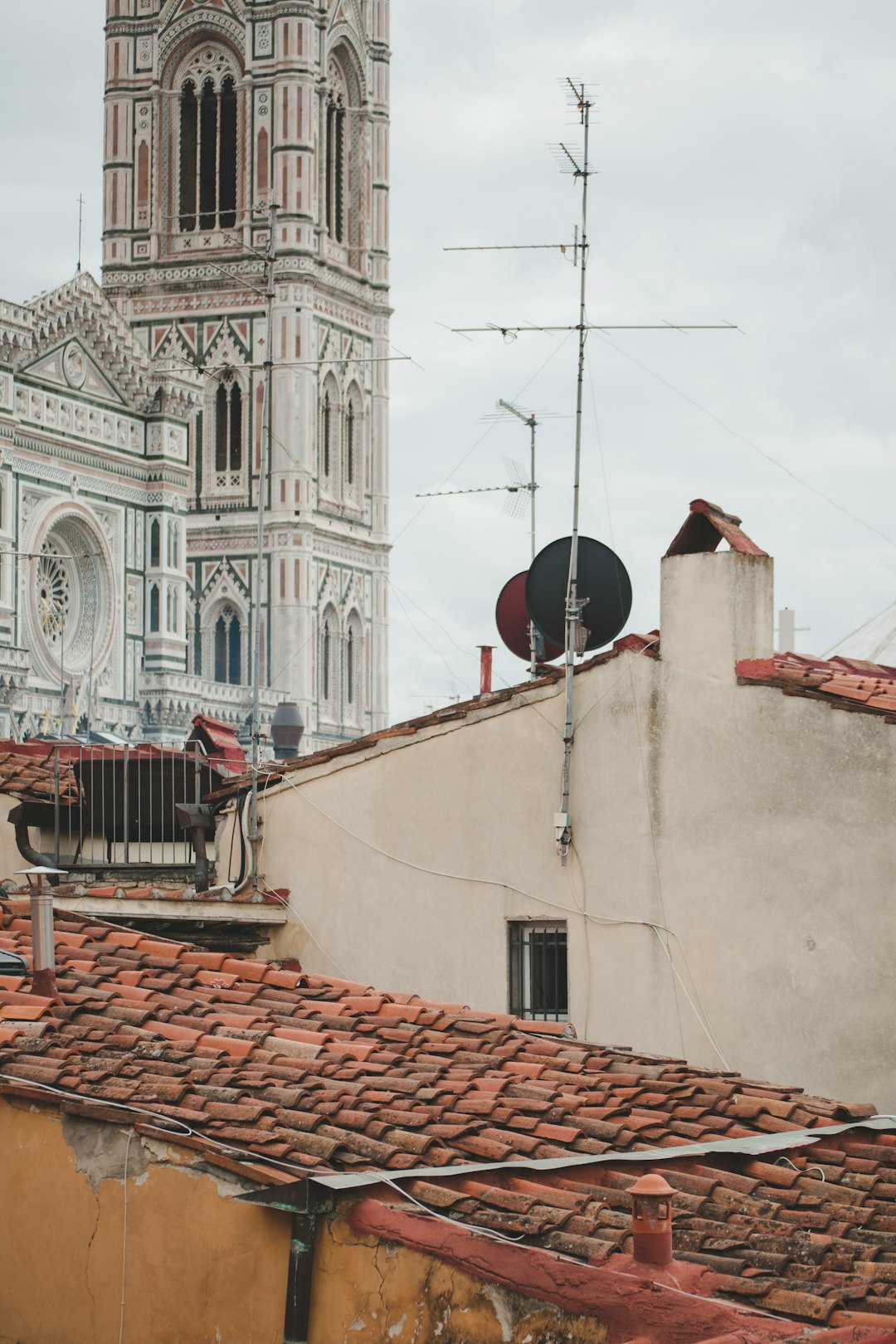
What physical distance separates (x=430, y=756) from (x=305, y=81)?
6057 centimetres

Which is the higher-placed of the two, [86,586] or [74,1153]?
[86,586]

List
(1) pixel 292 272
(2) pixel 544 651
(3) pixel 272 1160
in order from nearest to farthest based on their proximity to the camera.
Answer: (3) pixel 272 1160 → (2) pixel 544 651 → (1) pixel 292 272

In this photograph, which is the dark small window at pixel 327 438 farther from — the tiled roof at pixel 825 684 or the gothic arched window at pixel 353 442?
the tiled roof at pixel 825 684

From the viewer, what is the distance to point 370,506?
72.2 metres

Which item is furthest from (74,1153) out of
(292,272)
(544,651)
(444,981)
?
(292,272)

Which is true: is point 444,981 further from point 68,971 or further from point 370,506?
point 370,506

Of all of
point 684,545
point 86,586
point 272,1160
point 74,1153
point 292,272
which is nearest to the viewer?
point 272,1160

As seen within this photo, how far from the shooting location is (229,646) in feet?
221

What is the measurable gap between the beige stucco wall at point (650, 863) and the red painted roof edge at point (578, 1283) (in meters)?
5.03

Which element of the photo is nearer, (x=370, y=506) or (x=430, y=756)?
(x=430, y=756)

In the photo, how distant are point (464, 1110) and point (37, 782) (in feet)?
24.8

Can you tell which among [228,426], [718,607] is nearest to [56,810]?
[718,607]

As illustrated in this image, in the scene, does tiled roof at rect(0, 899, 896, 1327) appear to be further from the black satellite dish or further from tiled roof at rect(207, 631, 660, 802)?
the black satellite dish

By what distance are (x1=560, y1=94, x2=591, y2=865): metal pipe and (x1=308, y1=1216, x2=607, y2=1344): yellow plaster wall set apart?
5.55 meters
